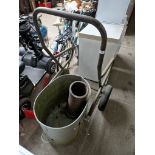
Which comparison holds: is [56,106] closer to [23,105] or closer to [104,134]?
[23,105]

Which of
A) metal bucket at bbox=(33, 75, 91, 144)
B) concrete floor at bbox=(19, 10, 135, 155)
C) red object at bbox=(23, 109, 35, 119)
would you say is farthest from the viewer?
red object at bbox=(23, 109, 35, 119)

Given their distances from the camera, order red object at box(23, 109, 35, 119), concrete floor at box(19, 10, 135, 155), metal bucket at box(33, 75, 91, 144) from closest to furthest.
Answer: metal bucket at box(33, 75, 91, 144)
concrete floor at box(19, 10, 135, 155)
red object at box(23, 109, 35, 119)

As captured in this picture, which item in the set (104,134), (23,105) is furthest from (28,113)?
(104,134)

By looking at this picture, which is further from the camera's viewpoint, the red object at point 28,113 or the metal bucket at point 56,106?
the red object at point 28,113

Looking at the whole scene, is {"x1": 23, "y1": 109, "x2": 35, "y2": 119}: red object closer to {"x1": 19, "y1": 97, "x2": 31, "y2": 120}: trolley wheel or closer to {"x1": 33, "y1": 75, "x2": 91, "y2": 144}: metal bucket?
{"x1": 19, "y1": 97, "x2": 31, "y2": 120}: trolley wheel

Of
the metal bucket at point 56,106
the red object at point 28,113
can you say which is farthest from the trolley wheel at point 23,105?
the metal bucket at point 56,106

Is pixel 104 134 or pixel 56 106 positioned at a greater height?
pixel 56 106

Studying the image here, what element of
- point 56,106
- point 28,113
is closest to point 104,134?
point 56,106

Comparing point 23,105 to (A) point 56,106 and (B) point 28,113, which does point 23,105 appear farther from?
(A) point 56,106

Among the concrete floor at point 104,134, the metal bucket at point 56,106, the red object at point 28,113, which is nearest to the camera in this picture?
the metal bucket at point 56,106

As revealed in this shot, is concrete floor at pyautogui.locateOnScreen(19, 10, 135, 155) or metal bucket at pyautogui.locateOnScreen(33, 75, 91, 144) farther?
concrete floor at pyautogui.locateOnScreen(19, 10, 135, 155)

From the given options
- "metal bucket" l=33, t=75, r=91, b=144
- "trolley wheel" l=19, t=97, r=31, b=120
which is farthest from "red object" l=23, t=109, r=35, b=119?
"metal bucket" l=33, t=75, r=91, b=144

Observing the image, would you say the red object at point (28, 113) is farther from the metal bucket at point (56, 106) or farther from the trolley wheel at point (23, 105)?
the metal bucket at point (56, 106)
